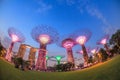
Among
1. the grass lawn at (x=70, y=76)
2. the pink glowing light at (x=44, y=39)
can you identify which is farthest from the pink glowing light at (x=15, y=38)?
the grass lawn at (x=70, y=76)

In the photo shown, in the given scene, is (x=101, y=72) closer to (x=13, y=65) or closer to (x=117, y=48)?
(x=117, y=48)

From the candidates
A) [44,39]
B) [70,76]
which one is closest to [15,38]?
[44,39]

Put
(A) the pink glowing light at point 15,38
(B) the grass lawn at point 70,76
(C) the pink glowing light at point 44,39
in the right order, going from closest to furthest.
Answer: (B) the grass lawn at point 70,76 < (C) the pink glowing light at point 44,39 < (A) the pink glowing light at point 15,38

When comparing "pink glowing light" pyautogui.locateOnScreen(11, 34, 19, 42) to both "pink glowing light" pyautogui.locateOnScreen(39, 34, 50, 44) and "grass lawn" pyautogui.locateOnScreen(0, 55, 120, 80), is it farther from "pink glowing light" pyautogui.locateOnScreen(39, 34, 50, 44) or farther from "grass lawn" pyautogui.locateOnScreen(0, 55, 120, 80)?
"grass lawn" pyautogui.locateOnScreen(0, 55, 120, 80)

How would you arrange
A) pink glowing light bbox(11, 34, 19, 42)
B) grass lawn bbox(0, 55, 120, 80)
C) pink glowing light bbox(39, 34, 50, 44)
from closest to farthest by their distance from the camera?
grass lawn bbox(0, 55, 120, 80) → pink glowing light bbox(39, 34, 50, 44) → pink glowing light bbox(11, 34, 19, 42)

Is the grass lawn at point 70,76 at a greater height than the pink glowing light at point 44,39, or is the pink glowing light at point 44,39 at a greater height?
the pink glowing light at point 44,39

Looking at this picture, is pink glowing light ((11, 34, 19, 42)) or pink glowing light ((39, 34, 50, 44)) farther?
pink glowing light ((11, 34, 19, 42))

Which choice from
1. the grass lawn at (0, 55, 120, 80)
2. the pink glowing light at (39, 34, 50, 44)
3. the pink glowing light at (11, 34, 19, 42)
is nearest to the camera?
the grass lawn at (0, 55, 120, 80)

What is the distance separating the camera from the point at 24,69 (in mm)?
7633

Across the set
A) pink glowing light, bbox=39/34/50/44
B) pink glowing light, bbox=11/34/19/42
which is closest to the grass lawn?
pink glowing light, bbox=39/34/50/44

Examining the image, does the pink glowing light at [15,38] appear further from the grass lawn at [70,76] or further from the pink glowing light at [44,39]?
the grass lawn at [70,76]

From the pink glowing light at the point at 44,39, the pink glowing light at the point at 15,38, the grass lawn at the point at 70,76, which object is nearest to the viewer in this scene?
the grass lawn at the point at 70,76

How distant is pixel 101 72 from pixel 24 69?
14.0 ft

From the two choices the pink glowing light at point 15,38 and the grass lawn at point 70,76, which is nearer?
the grass lawn at point 70,76
